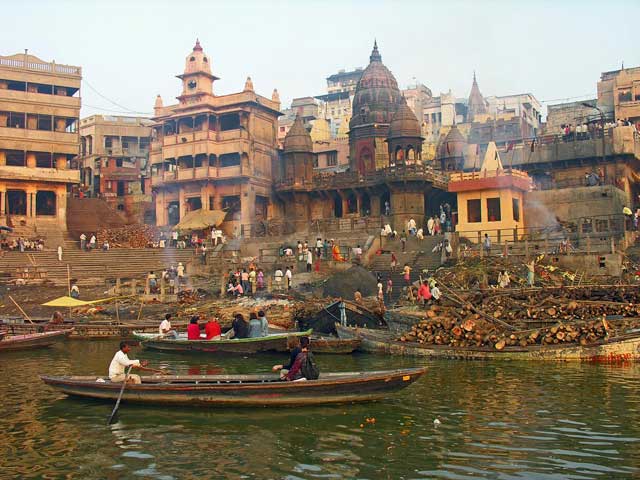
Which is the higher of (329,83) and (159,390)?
(329,83)

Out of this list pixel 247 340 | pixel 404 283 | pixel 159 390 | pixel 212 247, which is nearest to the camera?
pixel 159 390

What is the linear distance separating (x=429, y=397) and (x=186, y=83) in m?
44.7

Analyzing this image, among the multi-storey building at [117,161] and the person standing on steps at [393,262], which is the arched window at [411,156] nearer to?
the person standing on steps at [393,262]

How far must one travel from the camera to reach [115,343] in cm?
2448

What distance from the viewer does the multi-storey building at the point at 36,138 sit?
155ft

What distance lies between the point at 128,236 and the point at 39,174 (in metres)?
7.75

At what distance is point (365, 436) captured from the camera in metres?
10.5

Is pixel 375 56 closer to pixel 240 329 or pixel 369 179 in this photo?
pixel 369 179

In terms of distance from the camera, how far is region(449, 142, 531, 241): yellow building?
34.1 metres

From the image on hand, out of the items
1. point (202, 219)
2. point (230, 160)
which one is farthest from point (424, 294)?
point (230, 160)

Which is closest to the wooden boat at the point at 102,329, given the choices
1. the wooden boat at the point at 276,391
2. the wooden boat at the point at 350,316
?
the wooden boat at the point at 350,316

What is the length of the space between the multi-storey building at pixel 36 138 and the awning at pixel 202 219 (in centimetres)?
868

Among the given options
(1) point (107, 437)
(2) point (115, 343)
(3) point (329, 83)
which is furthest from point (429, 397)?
(3) point (329, 83)

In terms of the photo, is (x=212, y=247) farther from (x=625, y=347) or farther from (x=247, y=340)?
(x=625, y=347)
